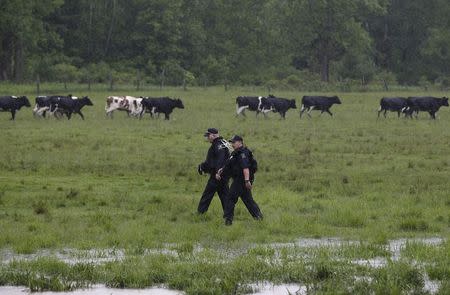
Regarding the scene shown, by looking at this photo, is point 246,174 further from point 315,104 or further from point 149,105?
point 315,104

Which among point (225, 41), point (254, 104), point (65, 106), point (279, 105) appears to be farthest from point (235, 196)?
point (225, 41)

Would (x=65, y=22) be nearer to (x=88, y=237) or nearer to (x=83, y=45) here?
(x=83, y=45)

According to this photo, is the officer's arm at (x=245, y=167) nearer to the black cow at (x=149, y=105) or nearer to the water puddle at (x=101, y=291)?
the water puddle at (x=101, y=291)

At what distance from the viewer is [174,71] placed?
286ft

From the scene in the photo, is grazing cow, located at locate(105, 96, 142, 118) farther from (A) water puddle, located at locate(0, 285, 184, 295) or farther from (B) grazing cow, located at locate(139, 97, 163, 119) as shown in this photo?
(A) water puddle, located at locate(0, 285, 184, 295)

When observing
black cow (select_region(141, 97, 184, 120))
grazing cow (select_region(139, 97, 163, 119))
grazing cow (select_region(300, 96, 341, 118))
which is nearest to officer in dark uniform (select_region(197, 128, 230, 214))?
black cow (select_region(141, 97, 184, 120))

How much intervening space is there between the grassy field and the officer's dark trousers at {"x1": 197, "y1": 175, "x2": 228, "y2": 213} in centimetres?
33

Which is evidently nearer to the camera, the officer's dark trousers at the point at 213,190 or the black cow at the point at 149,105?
the officer's dark trousers at the point at 213,190

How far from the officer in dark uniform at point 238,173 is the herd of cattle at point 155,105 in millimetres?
27707

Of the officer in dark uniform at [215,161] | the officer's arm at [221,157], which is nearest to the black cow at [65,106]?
the officer in dark uniform at [215,161]

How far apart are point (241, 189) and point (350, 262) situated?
4203 mm

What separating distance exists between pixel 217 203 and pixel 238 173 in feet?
10.8

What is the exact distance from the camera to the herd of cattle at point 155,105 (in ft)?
144

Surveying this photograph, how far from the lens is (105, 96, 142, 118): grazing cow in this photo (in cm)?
4481
